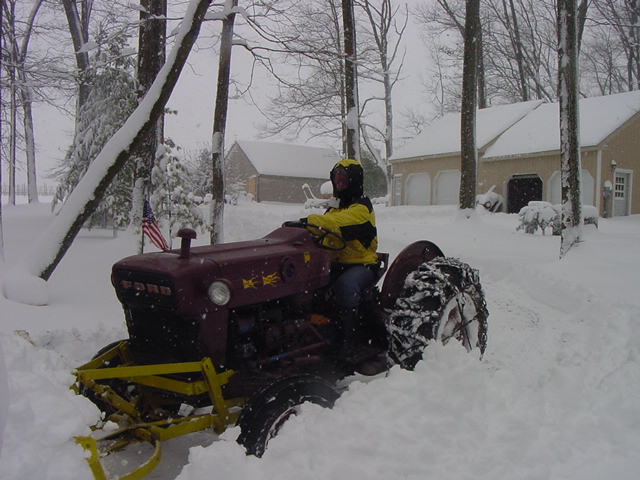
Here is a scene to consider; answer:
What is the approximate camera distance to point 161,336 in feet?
10.3

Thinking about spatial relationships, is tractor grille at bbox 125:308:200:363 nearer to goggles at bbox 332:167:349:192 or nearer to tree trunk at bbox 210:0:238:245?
goggles at bbox 332:167:349:192

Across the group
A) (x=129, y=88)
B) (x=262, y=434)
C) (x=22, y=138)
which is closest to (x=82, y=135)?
(x=129, y=88)

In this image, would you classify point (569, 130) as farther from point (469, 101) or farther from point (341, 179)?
point (469, 101)

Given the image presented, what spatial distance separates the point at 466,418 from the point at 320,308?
4.27ft

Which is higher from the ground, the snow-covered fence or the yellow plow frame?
the snow-covered fence

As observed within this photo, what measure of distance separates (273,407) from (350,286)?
1210 millimetres

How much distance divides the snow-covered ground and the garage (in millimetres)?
17079

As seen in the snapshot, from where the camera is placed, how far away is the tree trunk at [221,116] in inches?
411

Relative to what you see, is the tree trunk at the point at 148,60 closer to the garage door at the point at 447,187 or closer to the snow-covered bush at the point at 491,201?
the snow-covered bush at the point at 491,201

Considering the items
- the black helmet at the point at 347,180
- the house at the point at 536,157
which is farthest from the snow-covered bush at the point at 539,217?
the black helmet at the point at 347,180

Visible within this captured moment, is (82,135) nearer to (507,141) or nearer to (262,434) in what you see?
(262,434)

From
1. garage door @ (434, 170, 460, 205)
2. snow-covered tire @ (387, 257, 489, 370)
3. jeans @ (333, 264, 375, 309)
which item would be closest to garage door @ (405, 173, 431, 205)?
garage door @ (434, 170, 460, 205)

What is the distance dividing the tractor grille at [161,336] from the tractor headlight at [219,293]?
180mm

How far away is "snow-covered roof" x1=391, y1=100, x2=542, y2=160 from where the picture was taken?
23.4m
